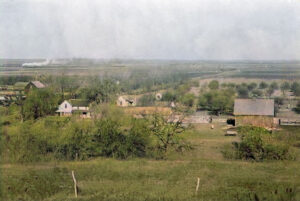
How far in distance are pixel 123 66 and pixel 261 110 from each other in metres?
1.59

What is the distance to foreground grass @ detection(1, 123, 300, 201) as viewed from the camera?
14.3 ft

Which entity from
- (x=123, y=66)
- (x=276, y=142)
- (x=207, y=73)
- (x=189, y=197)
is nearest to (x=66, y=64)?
(x=123, y=66)

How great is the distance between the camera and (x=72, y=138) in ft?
Answer: 16.1

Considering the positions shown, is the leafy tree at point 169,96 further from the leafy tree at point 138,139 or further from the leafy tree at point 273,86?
the leafy tree at point 273,86

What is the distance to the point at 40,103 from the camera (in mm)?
5031

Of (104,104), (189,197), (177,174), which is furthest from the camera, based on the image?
(104,104)

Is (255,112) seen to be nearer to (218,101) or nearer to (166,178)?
(218,101)

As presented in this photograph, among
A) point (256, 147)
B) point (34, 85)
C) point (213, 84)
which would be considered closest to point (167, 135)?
point (213, 84)

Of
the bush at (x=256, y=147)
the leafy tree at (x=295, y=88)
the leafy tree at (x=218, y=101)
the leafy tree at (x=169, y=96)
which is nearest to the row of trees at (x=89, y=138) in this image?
the leafy tree at (x=169, y=96)

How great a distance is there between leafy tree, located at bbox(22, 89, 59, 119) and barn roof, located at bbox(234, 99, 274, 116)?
2.04 meters

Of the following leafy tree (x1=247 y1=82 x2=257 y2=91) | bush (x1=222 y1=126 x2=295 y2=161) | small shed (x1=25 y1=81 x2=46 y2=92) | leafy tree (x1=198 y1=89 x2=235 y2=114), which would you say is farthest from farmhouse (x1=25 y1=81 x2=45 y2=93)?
leafy tree (x1=247 y1=82 x2=257 y2=91)

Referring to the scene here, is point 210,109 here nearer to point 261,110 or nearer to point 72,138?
point 261,110

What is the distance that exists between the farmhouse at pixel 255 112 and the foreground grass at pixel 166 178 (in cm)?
27

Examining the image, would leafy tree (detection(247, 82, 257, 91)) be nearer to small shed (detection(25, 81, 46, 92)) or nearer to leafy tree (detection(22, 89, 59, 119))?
leafy tree (detection(22, 89, 59, 119))
